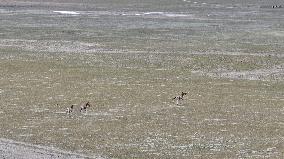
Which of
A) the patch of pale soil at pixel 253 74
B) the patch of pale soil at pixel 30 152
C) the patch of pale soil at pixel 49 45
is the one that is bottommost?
the patch of pale soil at pixel 49 45

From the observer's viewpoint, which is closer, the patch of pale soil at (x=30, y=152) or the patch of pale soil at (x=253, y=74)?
the patch of pale soil at (x=30, y=152)

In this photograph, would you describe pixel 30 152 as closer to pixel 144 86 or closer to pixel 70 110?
pixel 70 110

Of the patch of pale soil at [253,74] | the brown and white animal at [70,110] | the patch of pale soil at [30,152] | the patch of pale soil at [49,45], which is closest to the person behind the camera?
the patch of pale soil at [30,152]

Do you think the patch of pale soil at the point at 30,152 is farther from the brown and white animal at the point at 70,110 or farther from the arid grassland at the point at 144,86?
the brown and white animal at the point at 70,110

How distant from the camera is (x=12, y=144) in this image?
2897cm

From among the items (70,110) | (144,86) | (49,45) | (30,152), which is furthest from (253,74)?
(30,152)

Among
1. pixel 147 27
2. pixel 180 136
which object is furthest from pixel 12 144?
pixel 147 27

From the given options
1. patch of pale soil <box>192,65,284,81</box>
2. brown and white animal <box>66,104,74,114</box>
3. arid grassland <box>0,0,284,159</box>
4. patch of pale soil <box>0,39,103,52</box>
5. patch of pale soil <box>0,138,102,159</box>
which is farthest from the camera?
patch of pale soil <box>0,39,103,52</box>

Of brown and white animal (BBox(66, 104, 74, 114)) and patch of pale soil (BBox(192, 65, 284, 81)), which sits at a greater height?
brown and white animal (BBox(66, 104, 74, 114))

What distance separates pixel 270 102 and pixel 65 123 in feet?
43.4

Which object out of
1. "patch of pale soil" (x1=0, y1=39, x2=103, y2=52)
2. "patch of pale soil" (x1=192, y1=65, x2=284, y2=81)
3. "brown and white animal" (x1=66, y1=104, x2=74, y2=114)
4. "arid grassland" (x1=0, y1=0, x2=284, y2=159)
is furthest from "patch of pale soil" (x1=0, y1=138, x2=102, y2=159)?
"patch of pale soil" (x1=0, y1=39, x2=103, y2=52)

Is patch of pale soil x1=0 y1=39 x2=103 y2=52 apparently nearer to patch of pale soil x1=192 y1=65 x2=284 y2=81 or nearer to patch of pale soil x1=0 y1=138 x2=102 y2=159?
patch of pale soil x1=192 y1=65 x2=284 y2=81

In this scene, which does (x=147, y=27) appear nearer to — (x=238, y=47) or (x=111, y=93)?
(x=238, y=47)

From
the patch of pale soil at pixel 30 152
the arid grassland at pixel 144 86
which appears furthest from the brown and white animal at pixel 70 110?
the patch of pale soil at pixel 30 152
